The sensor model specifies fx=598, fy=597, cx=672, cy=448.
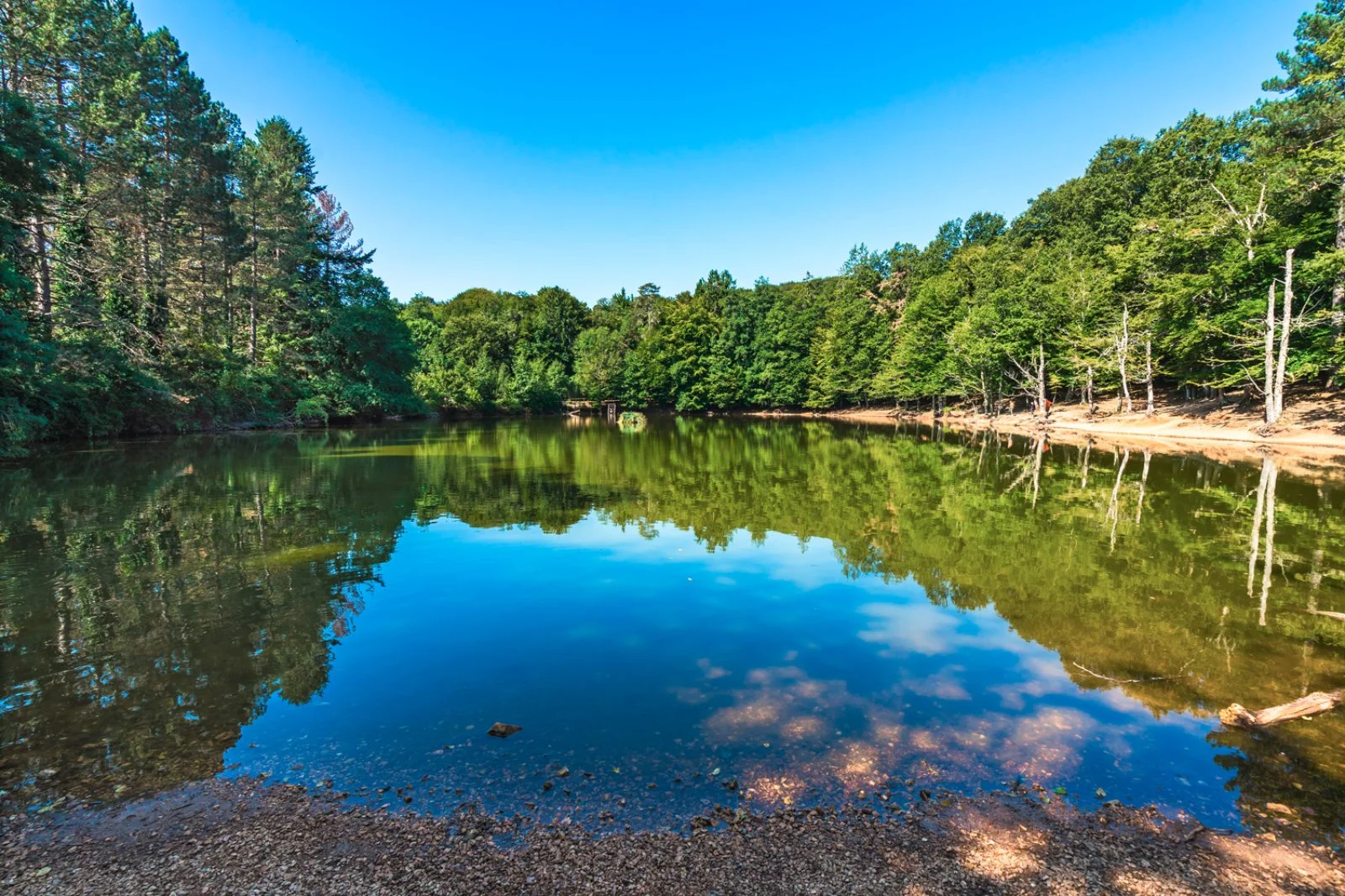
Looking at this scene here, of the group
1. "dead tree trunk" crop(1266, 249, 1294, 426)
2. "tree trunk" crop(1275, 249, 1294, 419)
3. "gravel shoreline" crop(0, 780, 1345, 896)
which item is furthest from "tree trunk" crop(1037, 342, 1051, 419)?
"gravel shoreline" crop(0, 780, 1345, 896)

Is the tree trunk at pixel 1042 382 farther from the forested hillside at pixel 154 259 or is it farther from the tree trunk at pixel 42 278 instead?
the tree trunk at pixel 42 278

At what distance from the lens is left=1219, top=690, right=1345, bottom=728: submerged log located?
4.98m

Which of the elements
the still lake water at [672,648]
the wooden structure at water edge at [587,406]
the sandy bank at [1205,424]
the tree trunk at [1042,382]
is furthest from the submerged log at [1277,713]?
the wooden structure at water edge at [587,406]

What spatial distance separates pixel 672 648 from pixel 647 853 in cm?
329

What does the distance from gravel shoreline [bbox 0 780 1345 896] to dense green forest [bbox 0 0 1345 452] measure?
19481 mm

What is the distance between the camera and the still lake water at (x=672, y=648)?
14.2ft

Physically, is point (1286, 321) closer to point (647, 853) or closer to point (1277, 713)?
point (1277, 713)

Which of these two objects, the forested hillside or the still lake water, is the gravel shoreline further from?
the forested hillside

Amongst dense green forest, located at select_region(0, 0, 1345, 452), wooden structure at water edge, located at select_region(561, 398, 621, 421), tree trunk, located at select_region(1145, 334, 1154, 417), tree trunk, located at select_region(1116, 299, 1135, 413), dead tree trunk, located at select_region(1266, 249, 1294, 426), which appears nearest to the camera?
dense green forest, located at select_region(0, 0, 1345, 452)

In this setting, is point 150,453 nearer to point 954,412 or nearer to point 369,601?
point 369,601

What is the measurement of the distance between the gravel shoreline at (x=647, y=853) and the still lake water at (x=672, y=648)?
0.87 ft

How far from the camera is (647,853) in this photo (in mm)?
3430

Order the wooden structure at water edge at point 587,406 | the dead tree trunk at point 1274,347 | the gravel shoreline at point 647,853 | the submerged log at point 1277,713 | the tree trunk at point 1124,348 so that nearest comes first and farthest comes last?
the gravel shoreline at point 647,853 → the submerged log at point 1277,713 → the dead tree trunk at point 1274,347 → the tree trunk at point 1124,348 → the wooden structure at water edge at point 587,406

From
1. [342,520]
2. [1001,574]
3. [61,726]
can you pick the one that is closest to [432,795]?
[61,726]
